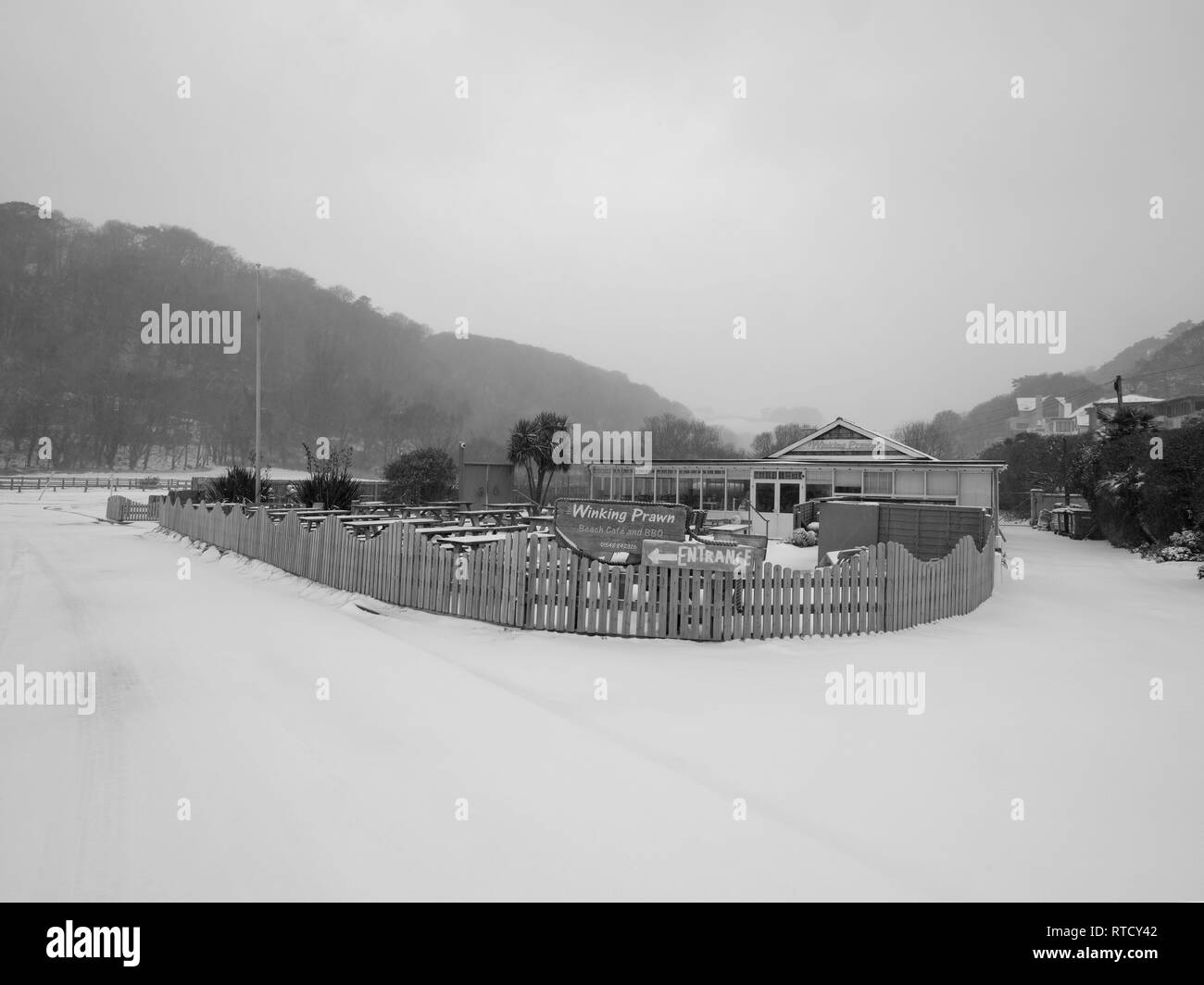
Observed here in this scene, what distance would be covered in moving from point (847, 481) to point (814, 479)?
1.18 meters

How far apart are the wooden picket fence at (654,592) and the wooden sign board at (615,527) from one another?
1.73ft

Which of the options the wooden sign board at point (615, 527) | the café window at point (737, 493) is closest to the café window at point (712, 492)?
the café window at point (737, 493)

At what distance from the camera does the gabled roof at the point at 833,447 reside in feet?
86.7

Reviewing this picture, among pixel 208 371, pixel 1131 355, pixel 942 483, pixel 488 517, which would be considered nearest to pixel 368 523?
pixel 488 517

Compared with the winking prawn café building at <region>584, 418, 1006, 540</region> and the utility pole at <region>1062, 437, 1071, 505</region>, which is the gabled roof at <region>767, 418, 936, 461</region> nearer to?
the winking prawn café building at <region>584, 418, 1006, 540</region>

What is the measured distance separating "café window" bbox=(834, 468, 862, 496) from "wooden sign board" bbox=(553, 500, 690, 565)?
57.7 feet

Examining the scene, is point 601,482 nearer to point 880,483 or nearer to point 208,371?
point 880,483

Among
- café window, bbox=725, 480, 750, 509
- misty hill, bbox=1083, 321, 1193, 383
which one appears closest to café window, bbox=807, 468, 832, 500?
café window, bbox=725, 480, 750, 509

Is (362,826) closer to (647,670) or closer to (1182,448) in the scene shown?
(647,670)

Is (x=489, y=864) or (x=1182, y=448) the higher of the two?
(x=1182, y=448)

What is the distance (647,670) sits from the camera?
21.2 feet

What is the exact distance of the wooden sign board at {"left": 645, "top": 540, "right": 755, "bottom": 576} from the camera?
7852mm
